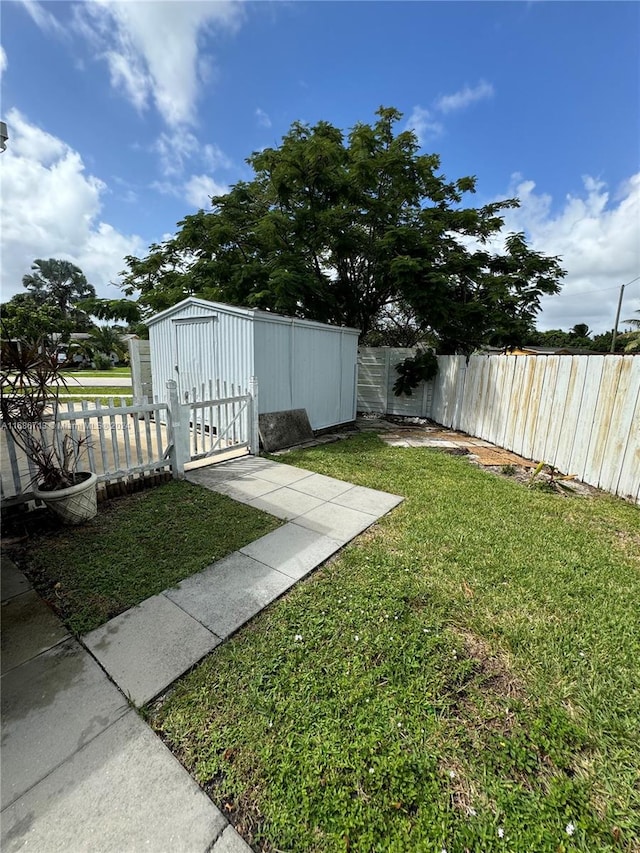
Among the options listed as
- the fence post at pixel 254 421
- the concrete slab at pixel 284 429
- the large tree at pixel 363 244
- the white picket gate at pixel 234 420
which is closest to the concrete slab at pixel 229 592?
the white picket gate at pixel 234 420

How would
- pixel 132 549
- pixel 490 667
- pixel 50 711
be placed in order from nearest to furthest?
1. pixel 50 711
2. pixel 490 667
3. pixel 132 549

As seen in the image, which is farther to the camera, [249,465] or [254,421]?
[254,421]

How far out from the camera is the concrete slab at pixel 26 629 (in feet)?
6.75

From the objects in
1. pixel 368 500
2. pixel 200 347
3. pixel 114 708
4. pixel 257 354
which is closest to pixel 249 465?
pixel 257 354

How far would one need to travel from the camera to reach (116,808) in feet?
4.43

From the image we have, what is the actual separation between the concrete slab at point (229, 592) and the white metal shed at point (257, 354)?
376cm

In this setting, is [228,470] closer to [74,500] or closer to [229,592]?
[74,500]

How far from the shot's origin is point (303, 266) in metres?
9.53

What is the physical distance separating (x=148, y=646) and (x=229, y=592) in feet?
2.03

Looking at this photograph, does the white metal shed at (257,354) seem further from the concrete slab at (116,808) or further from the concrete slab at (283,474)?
the concrete slab at (116,808)

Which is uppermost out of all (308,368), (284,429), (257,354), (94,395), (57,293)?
(57,293)

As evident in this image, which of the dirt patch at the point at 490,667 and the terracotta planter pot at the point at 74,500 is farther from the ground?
the terracotta planter pot at the point at 74,500

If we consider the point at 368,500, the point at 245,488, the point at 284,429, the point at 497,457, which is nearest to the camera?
the point at 368,500

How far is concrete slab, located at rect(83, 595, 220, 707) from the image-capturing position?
6.22ft
